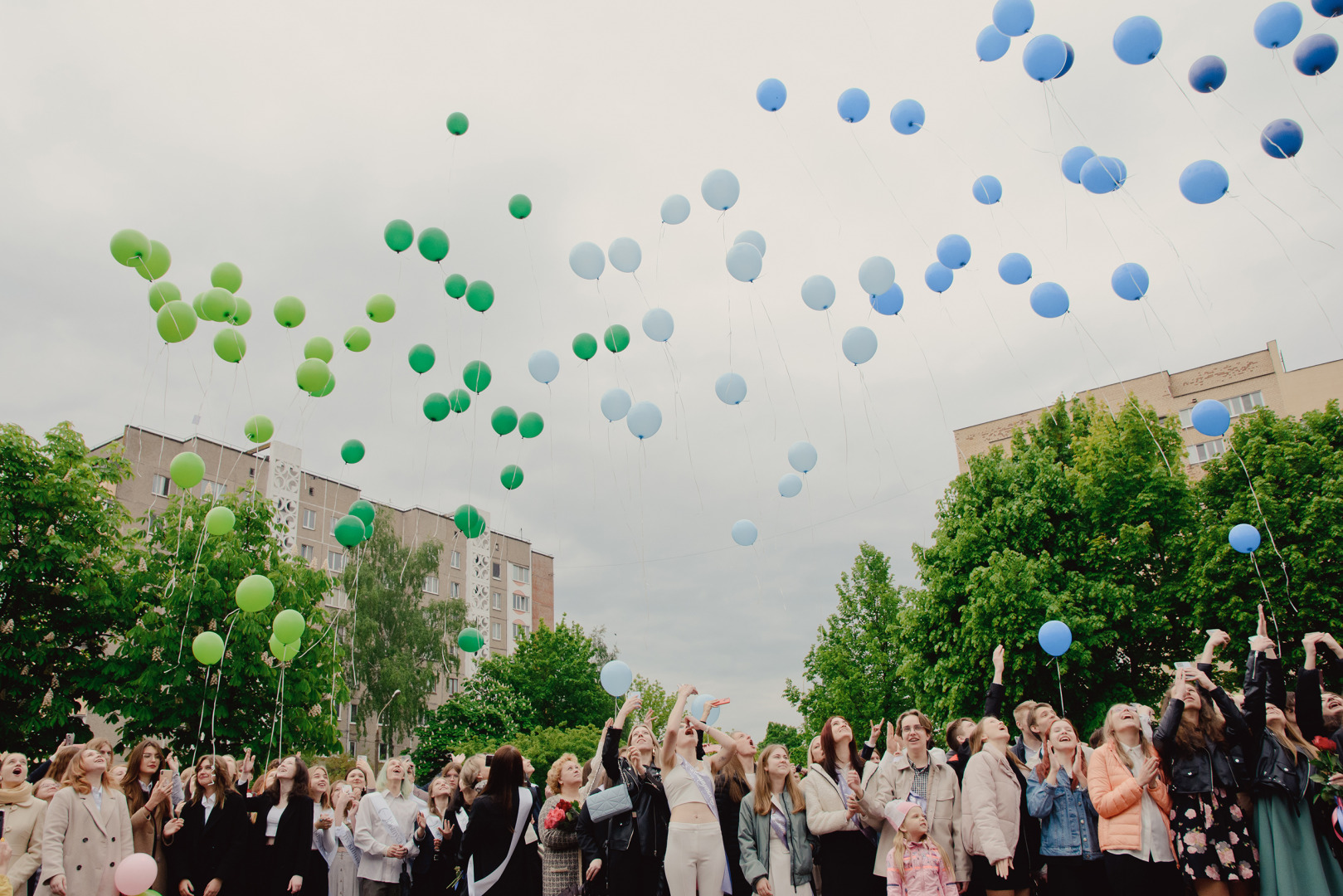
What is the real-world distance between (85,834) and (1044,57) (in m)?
10.2

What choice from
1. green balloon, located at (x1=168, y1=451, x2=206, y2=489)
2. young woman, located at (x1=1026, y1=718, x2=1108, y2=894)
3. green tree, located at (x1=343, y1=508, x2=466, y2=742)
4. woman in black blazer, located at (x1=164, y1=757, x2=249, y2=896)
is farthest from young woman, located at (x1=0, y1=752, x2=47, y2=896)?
green tree, located at (x1=343, y1=508, x2=466, y2=742)

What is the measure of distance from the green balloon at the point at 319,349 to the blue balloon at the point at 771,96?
627 cm

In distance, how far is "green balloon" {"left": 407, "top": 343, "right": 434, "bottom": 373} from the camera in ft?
37.1

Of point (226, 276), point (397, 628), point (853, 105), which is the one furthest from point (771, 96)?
point (397, 628)

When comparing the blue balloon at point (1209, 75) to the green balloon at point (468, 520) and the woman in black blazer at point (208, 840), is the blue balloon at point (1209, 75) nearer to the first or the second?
the green balloon at point (468, 520)

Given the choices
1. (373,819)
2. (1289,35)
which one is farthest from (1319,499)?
(373,819)

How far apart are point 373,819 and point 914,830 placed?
4.23m

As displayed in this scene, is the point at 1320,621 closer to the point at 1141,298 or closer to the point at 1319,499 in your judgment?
the point at 1319,499

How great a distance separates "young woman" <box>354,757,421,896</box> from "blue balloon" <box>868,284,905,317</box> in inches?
289

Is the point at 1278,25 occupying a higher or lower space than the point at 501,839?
higher

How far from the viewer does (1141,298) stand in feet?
30.4

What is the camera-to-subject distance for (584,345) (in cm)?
1116

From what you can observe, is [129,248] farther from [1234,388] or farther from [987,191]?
[1234,388]

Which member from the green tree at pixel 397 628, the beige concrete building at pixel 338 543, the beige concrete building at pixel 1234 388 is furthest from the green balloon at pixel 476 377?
the beige concrete building at pixel 1234 388
